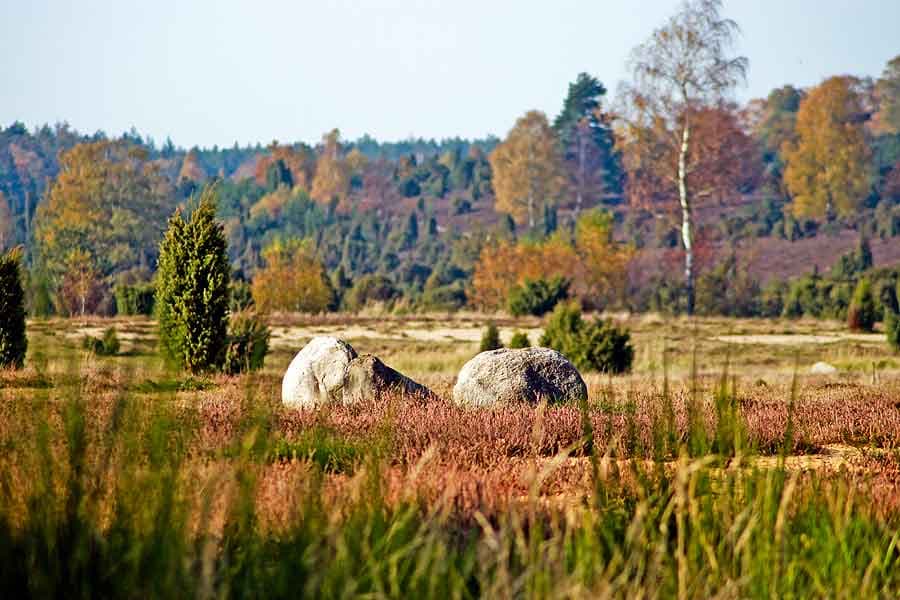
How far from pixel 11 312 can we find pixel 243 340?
3.25 meters

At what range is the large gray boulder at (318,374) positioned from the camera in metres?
10.4

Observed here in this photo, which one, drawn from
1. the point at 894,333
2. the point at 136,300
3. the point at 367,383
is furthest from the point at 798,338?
the point at 367,383

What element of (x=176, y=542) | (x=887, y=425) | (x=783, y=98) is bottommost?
(x=887, y=425)

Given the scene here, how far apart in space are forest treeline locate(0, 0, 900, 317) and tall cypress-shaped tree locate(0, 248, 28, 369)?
1.02 meters

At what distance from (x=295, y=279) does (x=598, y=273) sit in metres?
12.7

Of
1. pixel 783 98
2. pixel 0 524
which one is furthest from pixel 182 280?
pixel 783 98

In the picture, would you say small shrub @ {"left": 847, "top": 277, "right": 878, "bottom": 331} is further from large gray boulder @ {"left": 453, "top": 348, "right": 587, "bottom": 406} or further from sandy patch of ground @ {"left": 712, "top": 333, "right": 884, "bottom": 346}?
large gray boulder @ {"left": 453, "top": 348, "right": 587, "bottom": 406}

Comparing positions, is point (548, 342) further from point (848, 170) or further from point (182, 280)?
point (848, 170)

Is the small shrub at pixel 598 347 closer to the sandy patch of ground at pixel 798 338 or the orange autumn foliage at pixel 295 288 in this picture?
the sandy patch of ground at pixel 798 338

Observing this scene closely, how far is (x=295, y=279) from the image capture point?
40781mm

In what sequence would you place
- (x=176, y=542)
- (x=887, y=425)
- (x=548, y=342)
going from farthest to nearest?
(x=548, y=342) < (x=887, y=425) < (x=176, y=542)

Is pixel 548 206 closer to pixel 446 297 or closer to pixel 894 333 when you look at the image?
pixel 446 297

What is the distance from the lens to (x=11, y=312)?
14.8 metres

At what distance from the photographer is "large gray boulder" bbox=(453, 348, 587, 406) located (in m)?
10.2
